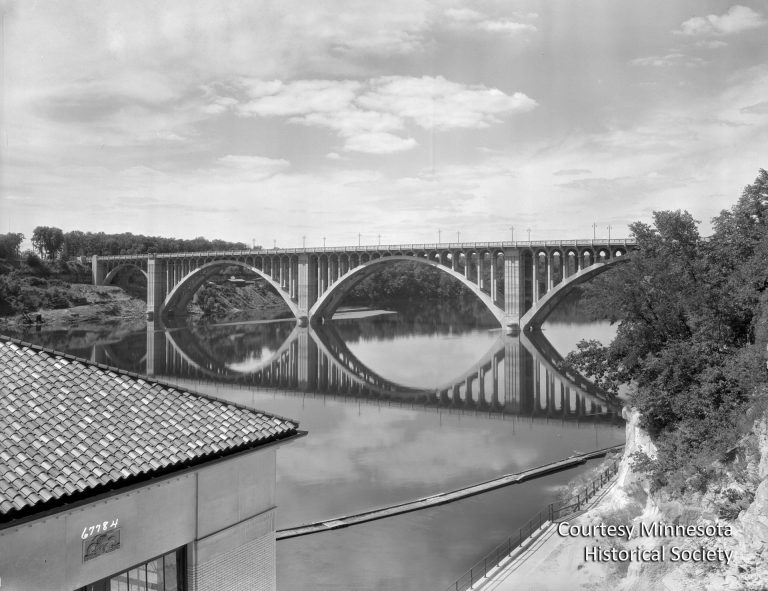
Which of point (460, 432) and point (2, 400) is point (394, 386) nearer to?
point (460, 432)

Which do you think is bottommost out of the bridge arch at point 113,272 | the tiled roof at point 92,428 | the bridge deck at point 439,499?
the bridge deck at point 439,499

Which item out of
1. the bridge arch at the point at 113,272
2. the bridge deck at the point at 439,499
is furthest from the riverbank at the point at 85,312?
the bridge deck at the point at 439,499

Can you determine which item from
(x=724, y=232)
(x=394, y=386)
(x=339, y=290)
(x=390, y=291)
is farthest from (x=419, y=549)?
(x=390, y=291)

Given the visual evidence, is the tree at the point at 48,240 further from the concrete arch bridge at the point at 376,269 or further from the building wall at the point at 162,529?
the building wall at the point at 162,529

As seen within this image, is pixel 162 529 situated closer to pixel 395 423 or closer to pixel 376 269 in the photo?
pixel 395 423

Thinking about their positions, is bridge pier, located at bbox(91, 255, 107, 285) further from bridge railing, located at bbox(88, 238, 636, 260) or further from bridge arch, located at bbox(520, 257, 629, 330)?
bridge arch, located at bbox(520, 257, 629, 330)

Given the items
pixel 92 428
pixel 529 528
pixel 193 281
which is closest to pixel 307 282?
pixel 193 281

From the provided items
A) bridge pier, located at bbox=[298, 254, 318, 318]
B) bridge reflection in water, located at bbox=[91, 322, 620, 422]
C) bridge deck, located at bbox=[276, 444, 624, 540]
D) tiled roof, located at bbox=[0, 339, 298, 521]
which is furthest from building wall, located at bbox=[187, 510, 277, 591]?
bridge pier, located at bbox=[298, 254, 318, 318]
